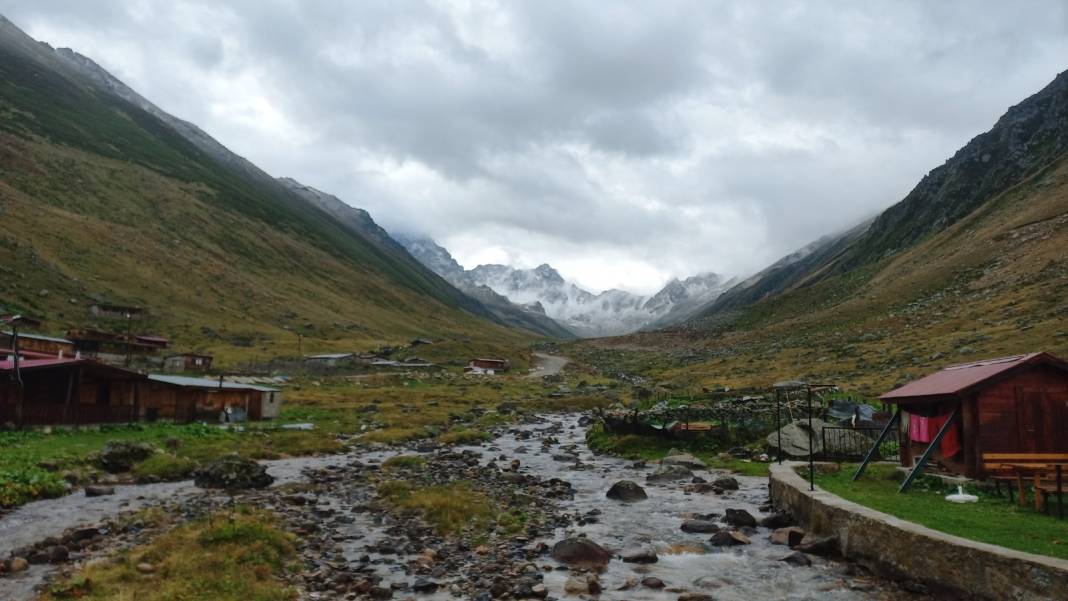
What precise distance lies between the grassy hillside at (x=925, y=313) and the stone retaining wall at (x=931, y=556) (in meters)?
40.5

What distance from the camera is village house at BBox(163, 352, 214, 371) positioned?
90312 mm

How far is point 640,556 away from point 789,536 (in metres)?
5.41

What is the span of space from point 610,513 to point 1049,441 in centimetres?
1681

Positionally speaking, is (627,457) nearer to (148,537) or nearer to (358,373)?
(148,537)

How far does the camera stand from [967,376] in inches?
1010

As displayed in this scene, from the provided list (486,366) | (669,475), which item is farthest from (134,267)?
(669,475)

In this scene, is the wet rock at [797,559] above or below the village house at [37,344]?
below

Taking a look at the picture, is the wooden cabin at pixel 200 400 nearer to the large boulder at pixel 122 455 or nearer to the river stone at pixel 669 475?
the large boulder at pixel 122 455

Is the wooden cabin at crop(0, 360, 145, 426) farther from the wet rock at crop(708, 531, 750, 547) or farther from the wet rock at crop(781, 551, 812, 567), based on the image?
the wet rock at crop(781, 551, 812, 567)

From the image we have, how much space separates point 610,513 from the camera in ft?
93.4

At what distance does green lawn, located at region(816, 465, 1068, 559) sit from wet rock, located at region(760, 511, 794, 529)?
1907mm

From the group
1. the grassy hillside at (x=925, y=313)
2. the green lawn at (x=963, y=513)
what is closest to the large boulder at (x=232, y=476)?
the green lawn at (x=963, y=513)

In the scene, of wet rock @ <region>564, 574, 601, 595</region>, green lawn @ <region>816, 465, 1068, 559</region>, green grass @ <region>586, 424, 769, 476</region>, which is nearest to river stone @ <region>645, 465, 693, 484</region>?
green grass @ <region>586, 424, 769, 476</region>

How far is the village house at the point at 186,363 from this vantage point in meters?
90.3
